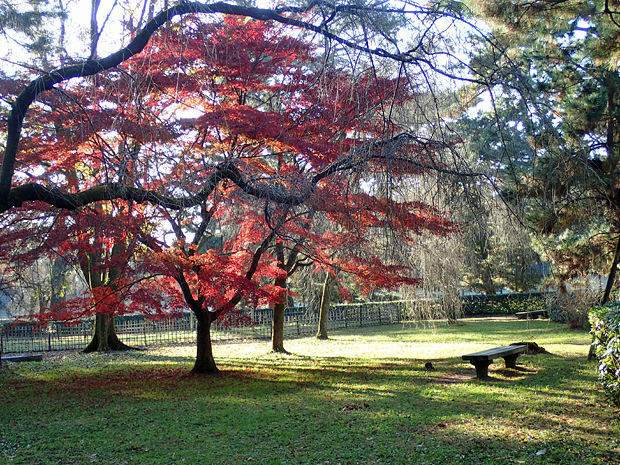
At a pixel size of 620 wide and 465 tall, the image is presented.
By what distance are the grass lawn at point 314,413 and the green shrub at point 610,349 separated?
378mm

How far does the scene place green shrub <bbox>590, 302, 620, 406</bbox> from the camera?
19.1ft

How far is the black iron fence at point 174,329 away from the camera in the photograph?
19.8 meters

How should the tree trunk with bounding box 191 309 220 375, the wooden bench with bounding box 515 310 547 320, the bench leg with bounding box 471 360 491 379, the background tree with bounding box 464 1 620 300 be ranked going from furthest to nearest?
the wooden bench with bounding box 515 310 547 320
the tree trunk with bounding box 191 309 220 375
the bench leg with bounding box 471 360 491 379
the background tree with bounding box 464 1 620 300

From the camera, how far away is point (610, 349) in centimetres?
589

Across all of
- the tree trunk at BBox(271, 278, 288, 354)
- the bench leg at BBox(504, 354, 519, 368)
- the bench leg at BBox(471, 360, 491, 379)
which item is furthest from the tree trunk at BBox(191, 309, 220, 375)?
the bench leg at BBox(504, 354, 519, 368)

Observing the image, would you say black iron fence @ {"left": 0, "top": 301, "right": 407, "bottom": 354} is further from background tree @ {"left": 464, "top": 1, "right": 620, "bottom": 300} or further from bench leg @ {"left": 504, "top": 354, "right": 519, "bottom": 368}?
background tree @ {"left": 464, "top": 1, "right": 620, "bottom": 300}

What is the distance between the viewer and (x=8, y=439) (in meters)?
6.24

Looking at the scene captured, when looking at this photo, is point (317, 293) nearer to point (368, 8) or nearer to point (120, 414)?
point (120, 414)

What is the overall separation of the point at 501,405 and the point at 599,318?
1.82 m

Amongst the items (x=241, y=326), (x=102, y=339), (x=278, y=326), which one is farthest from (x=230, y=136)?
(x=241, y=326)

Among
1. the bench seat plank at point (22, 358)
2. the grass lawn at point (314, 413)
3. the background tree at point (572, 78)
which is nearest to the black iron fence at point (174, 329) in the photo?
the bench seat plank at point (22, 358)

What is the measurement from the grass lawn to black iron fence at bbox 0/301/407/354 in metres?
6.89

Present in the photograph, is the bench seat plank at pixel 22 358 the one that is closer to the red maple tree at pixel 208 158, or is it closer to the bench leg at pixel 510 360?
the red maple tree at pixel 208 158

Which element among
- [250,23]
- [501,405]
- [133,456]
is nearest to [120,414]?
[133,456]
